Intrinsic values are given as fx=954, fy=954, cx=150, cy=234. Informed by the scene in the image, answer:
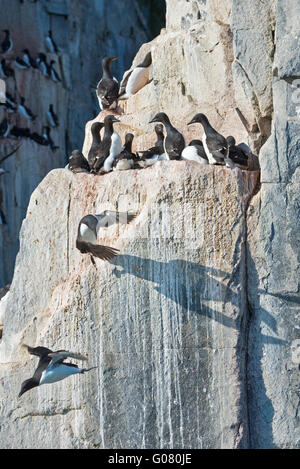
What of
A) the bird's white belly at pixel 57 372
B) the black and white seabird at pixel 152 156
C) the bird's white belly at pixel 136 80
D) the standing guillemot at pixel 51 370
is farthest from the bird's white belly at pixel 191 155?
the bird's white belly at pixel 57 372

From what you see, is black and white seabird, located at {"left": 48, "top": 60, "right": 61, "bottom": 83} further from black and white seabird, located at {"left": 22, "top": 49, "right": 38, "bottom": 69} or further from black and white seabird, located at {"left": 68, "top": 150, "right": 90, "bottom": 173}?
black and white seabird, located at {"left": 68, "top": 150, "right": 90, "bottom": 173}

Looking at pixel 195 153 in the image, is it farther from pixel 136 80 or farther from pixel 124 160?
pixel 136 80

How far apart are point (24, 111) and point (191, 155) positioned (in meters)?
9.89

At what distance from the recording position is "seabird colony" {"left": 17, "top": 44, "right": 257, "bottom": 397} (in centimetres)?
838

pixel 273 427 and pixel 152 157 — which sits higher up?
pixel 152 157

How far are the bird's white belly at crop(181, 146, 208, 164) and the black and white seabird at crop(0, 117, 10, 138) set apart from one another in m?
9.24

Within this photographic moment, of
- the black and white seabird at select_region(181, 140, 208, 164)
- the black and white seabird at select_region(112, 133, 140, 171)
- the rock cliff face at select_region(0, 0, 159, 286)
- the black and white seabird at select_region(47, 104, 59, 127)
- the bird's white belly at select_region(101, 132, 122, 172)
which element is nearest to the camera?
the black and white seabird at select_region(181, 140, 208, 164)

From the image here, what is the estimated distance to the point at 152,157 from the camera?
966 cm

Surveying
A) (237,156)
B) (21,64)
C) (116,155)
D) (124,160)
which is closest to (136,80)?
(116,155)

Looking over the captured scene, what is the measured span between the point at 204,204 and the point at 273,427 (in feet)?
6.76

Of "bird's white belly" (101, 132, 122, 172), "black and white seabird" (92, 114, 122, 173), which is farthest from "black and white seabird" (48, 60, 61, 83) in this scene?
"bird's white belly" (101, 132, 122, 172)
